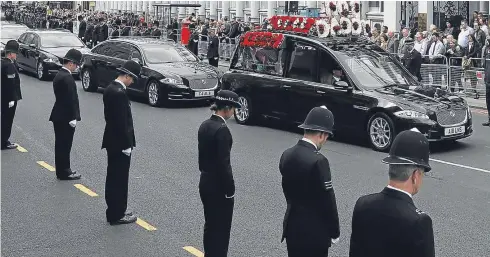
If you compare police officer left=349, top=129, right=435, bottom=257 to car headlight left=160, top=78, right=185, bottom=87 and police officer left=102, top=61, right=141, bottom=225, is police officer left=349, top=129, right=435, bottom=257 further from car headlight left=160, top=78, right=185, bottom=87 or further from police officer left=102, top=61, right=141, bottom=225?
car headlight left=160, top=78, right=185, bottom=87

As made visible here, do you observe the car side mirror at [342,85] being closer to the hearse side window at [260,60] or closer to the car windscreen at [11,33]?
the hearse side window at [260,60]

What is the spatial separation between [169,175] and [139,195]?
3.98 feet

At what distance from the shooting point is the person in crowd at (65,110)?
404 inches

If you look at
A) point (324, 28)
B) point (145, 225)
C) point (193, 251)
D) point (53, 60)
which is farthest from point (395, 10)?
point (193, 251)

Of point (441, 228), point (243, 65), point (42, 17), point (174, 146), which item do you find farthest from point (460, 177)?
point (42, 17)

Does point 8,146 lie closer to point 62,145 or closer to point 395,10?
point 62,145

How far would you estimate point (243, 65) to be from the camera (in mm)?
15680

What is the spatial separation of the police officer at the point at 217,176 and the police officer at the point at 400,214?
2.34 m

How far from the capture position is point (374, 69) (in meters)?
13.7

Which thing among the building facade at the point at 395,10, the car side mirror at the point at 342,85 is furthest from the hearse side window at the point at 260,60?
the building facade at the point at 395,10

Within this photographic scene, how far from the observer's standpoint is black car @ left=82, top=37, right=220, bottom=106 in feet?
59.3

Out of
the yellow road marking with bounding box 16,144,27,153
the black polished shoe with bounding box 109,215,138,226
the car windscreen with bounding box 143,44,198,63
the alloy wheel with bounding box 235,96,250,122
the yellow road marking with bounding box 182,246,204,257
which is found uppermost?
the car windscreen with bounding box 143,44,198,63

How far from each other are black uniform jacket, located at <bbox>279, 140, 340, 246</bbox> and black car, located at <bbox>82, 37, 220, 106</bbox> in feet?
42.8

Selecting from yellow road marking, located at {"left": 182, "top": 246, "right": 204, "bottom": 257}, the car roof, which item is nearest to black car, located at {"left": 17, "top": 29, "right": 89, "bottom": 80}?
the car roof
